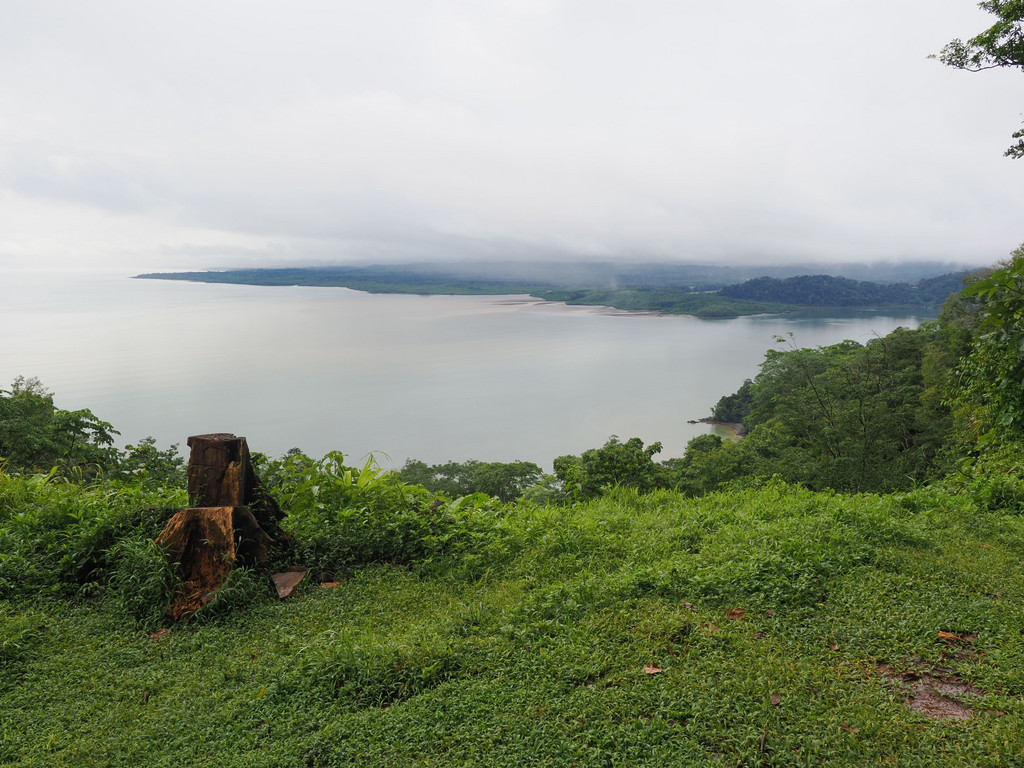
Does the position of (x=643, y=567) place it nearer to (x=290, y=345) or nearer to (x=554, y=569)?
(x=554, y=569)

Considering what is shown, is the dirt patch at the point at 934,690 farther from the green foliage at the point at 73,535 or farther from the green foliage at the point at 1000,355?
the green foliage at the point at 73,535

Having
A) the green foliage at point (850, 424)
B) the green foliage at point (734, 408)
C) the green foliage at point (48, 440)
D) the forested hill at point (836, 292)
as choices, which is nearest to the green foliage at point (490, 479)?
the green foliage at point (850, 424)

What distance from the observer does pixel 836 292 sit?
5807 inches

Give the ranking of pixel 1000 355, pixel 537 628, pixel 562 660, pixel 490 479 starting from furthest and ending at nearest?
pixel 490 479
pixel 1000 355
pixel 537 628
pixel 562 660

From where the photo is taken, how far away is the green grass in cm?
254

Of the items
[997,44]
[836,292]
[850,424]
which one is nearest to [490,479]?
[850,424]

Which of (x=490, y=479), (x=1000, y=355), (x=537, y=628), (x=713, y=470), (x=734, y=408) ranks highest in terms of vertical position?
(x=1000, y=355)

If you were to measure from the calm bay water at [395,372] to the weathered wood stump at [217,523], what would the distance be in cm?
2604

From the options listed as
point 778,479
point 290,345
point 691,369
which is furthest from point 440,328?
point 778,479

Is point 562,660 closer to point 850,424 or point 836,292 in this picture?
point 850,424

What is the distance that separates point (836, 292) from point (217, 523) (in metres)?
169

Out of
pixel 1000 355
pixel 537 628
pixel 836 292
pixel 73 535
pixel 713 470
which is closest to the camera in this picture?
pixel 537 628

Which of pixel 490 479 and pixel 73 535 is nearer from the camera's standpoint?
pixel 73 535

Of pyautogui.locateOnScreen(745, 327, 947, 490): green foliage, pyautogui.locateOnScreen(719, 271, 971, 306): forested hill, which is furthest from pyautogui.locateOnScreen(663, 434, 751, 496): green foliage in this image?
pyautogui.locateOnScreen(719, 271, 971, 306): forested hill
